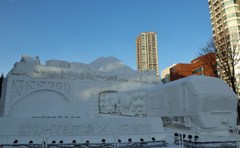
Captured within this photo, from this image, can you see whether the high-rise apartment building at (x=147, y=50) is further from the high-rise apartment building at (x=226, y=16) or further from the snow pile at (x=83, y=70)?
the snow pile at (x=83, y=70)

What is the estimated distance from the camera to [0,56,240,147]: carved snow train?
434 inches

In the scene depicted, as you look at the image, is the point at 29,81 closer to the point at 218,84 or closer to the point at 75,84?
the point at 75,84

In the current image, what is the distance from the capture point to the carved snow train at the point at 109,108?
11.0m

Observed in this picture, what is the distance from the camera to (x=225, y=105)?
41.0 feet

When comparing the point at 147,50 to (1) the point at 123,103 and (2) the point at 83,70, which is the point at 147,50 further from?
(1) the point at 123,103

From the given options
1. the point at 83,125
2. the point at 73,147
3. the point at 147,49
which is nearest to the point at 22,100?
the point at 83,125

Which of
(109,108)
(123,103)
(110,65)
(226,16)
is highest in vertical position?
(226,16)

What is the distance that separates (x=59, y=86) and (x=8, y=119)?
270 inches

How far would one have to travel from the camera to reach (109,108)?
1939 cm

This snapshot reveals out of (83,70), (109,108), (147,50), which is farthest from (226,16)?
(147,50)

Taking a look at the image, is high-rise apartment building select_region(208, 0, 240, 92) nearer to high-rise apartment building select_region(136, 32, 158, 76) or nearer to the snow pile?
the snow pile

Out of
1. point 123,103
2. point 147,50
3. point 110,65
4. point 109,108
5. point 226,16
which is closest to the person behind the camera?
point 123,103

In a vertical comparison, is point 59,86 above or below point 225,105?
above

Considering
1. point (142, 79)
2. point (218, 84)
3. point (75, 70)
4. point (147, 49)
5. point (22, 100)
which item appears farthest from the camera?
point (147, 49)
